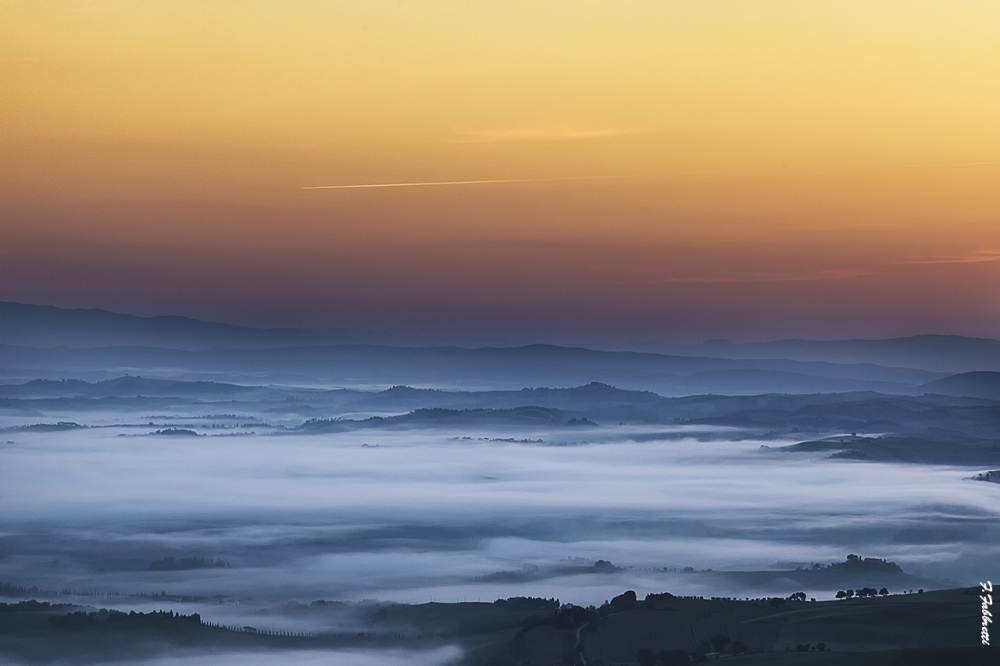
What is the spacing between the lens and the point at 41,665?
120750mm

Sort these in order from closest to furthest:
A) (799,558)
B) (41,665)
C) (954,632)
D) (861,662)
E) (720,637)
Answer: (861,662), (954,632), (720,637), (41,665), (799,558)

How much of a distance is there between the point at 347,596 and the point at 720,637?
313ft

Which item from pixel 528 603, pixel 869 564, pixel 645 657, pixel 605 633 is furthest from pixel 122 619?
pixel 869 564

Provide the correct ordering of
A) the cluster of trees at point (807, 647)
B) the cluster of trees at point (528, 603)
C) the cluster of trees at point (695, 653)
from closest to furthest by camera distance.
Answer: the cluster of trees at point (807, 647) → the cluster of trees at point (695, 653) → the cluster of trees at point (528, 603)

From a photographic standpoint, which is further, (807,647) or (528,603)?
(528,603)

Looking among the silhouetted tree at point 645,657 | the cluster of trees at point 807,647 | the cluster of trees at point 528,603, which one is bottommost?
the silhouetted tree at point 645,657

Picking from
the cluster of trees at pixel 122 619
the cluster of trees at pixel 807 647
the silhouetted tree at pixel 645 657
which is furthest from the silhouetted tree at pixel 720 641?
the cluster of trees at pixel 122 619

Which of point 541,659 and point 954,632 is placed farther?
point 541,659

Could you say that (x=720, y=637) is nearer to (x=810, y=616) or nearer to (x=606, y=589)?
(x=810, y=616)

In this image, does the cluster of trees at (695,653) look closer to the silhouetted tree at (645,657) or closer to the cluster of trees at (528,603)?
the silhouetted tree at (645,657)

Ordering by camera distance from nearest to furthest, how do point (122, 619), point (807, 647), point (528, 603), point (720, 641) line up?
point (807, 647), point (720, 641), point (528, 603), point (122, 619)

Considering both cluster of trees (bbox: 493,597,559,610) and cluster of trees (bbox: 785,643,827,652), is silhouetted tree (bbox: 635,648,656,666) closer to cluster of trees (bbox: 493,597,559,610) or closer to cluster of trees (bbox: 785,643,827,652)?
cluster of trees (bbox: 785,643,827,652)

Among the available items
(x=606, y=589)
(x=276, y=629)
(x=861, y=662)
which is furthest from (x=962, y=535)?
(x=861, y=662)

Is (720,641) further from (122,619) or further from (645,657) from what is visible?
(122,619)
